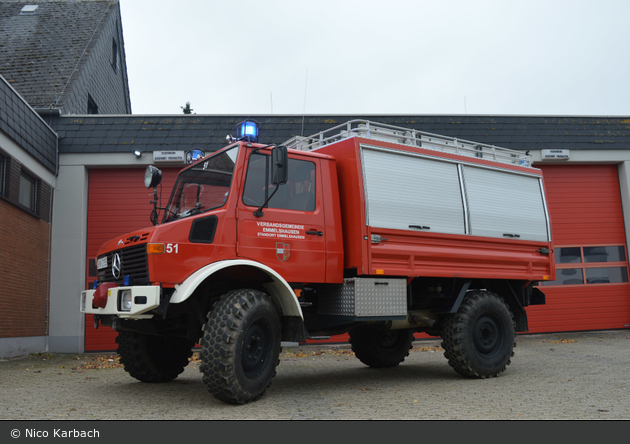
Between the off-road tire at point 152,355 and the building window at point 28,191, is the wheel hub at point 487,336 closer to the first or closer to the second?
the off-road tire at point 152,355

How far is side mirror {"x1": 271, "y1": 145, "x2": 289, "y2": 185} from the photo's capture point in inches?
231

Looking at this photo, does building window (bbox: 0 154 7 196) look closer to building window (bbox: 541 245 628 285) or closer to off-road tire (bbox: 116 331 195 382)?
off-road tire (bbox: 116 331 195 382)

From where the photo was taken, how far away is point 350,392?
254 inches

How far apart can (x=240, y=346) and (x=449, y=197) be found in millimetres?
3815

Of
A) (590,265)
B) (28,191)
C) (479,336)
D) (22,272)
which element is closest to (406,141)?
(479,336)

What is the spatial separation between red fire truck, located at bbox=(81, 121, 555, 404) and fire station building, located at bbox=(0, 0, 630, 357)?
17.7ft

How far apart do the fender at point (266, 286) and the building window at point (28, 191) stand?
292 inches

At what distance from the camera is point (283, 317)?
6.22 metres

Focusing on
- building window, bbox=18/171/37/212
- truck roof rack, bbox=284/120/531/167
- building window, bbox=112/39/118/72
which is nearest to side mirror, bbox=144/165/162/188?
truck roof rack, bbox=284/120/531/167

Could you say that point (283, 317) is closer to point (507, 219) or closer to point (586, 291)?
point (507, 219)

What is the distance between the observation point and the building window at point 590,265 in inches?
550

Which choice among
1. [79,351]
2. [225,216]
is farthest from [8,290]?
[225,216]

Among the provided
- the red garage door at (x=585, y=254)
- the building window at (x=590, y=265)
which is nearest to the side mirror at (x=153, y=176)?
the red garage door at (x=585, y=254)
